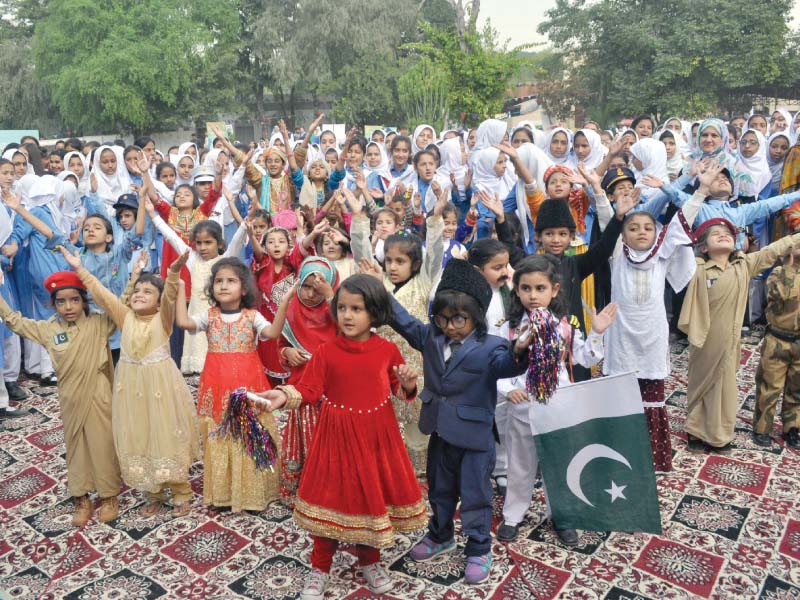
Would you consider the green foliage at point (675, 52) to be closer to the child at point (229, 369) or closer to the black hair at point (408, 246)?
the black hair at point (408, 246)

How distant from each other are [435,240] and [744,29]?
2803cm

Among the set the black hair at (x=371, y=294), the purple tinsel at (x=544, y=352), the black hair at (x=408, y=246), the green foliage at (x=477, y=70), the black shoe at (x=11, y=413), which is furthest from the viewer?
the green foliage at (x=477, y=70)

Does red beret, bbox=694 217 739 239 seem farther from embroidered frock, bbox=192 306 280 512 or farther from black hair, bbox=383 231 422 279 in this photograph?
embroidered frock, bbox=192 306 280 512

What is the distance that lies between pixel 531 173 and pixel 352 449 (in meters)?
4.03

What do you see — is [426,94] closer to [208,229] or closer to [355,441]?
[208,229]

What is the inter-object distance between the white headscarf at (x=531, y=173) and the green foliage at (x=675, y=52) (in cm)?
2293

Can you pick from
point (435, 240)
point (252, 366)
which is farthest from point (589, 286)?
point (252, 366)

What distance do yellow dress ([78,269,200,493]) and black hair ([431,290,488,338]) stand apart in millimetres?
1557

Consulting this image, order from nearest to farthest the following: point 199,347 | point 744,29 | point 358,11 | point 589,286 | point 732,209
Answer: point 589,286 < point 732,209 < point 199,347 < point 744,29 < point 358,11

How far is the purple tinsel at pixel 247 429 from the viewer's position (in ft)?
9.54

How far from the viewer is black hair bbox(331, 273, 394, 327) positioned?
2840mm

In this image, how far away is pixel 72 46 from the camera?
94.4 feet

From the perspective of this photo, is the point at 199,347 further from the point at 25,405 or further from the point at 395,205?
the point at 395,205

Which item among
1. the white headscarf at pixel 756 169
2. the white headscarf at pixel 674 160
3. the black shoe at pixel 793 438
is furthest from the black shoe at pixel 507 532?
the white headscarf at pixel 674 160
